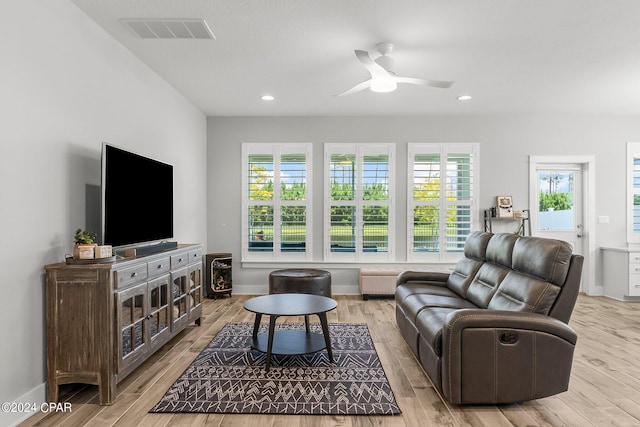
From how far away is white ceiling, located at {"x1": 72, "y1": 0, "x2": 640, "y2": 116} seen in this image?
9.16 feet

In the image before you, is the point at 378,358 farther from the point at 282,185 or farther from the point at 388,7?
the point at 282,185

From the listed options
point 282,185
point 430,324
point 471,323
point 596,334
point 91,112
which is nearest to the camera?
point 471,323

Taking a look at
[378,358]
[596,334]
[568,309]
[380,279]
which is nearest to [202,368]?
[378,358]

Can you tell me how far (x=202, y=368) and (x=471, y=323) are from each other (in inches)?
80.1

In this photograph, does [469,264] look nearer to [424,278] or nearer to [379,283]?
[424,278]

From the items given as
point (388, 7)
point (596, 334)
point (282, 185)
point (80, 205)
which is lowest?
point (596, 334)

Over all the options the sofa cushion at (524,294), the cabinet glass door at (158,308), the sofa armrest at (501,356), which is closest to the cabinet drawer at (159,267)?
the cabinet glass door at (158,308)

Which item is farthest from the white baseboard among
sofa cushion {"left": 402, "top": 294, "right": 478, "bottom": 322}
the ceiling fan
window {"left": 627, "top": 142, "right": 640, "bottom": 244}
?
window {"left": 627, "top": 142, "right": 640, "bottom": 244}

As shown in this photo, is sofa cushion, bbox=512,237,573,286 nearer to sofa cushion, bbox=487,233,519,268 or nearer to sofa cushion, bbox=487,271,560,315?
sofa cushion, bbox=487,271,560,315

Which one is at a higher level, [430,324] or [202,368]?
[430,324]

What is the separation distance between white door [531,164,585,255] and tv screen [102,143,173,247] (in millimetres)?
5364

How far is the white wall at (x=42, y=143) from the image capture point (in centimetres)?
217

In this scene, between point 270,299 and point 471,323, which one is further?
point 270,299

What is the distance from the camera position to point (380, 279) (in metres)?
5.45
